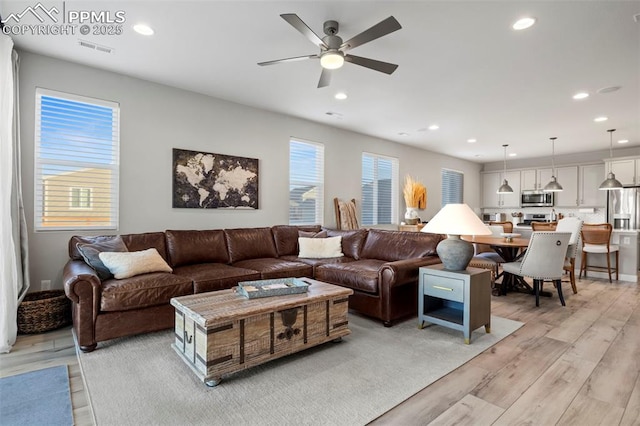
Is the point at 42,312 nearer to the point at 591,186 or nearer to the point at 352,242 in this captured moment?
the point at 352,242

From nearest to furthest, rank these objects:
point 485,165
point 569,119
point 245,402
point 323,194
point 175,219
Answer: point 245,402 < point 175,219 < point 569,119 < point 323,194 < point 485,165

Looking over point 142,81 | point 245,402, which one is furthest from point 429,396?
point 142,81

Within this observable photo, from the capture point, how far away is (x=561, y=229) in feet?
17.0

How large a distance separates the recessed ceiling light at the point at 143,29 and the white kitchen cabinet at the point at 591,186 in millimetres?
9333

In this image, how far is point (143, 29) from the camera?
9.04 ft

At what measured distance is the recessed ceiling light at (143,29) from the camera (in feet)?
8.89

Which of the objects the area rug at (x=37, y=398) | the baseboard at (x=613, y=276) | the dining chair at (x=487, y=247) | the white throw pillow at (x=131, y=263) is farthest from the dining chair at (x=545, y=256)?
the area rug at (x=37, y=398)

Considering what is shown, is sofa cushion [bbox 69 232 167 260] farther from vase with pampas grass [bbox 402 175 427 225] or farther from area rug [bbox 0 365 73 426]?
vase with pampas grass [bbox 402 175 427 225]

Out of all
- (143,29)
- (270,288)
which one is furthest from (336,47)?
(270,288)

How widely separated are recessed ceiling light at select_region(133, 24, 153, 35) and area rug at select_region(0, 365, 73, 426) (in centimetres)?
276

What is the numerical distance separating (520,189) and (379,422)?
8.97m

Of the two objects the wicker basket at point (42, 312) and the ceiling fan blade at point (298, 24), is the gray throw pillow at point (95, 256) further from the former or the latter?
the ceiling fan blade at point (298, 24)

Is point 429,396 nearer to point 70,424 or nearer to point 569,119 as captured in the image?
point 70,424

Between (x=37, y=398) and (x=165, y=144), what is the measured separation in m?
2.88
